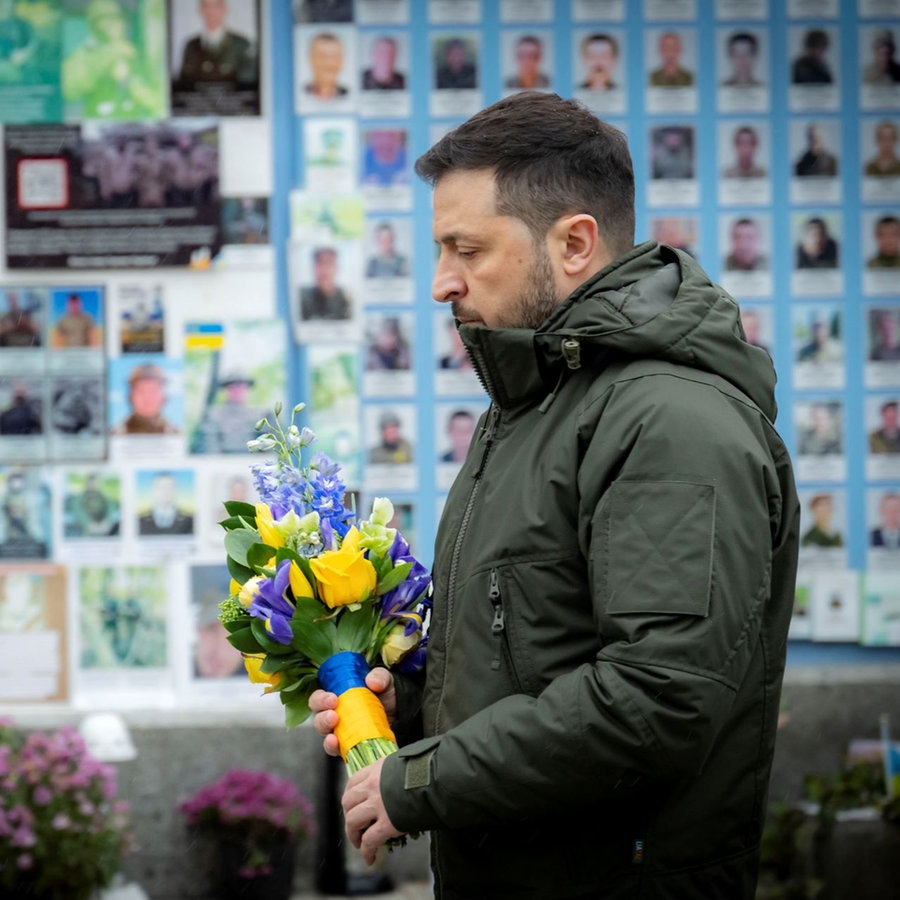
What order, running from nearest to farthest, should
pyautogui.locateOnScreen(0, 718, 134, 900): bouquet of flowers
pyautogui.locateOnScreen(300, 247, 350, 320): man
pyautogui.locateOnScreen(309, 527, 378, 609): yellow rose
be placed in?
pyautogui.locateOnScreen(309, 527, 378, 609): yellow rose, pyautogui.locateOnScreen(0, 718, 134, 900): bouquet of flowers, pyautogui.locateOnScreen(300, 247, 350, 320): man

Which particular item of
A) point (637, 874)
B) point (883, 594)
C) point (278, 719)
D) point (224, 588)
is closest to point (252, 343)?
point (224, 588)

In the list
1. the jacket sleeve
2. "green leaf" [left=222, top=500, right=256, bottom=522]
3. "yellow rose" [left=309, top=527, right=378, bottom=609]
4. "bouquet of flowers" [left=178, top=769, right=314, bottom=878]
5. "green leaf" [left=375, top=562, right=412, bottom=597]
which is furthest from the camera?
"bouquet of flowers" [left=178, top=769, right=314, bottom=878]

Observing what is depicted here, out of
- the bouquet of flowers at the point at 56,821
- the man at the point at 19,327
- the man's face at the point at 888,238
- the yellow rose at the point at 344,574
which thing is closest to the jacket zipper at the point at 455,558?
the yellow rose at the point at 344,574

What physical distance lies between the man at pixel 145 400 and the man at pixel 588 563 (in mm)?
3007

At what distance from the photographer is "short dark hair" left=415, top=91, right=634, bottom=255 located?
246cm

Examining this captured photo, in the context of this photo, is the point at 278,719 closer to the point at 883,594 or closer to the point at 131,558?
the point at 131,558

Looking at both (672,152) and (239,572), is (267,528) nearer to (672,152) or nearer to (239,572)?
(239,572)

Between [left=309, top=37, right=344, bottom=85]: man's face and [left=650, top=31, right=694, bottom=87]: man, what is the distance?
47.6 inches

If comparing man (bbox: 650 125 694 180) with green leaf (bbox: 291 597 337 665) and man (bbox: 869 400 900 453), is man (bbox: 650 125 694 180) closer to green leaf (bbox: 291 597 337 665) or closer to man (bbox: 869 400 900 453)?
man (bbox: 869 400 900 453)

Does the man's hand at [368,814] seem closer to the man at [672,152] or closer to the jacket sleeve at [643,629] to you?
the jacket sleeve at [643,629]

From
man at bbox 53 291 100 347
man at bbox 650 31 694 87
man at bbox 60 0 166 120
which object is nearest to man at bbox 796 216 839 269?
man at bbox 650 31 694 87

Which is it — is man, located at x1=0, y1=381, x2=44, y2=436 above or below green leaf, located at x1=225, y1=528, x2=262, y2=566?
above

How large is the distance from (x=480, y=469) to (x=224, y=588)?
10.4 ft

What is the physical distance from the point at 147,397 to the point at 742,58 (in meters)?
2.65
